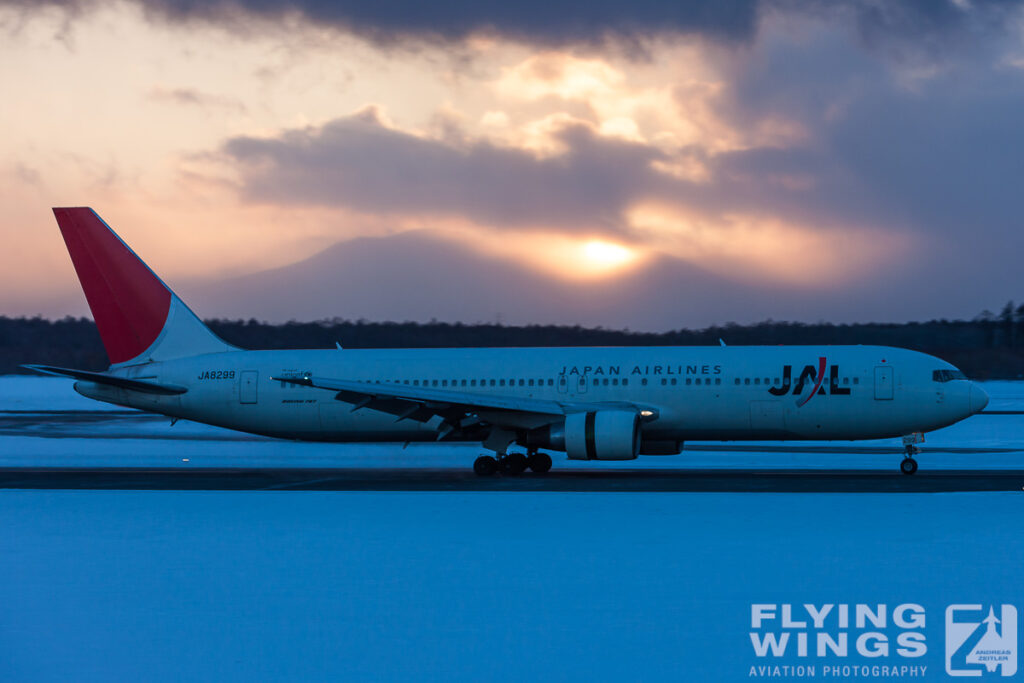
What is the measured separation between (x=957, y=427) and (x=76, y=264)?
39.5 metres

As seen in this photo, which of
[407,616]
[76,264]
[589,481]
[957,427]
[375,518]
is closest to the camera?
[407,616]

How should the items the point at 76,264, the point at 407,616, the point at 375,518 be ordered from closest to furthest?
the point at 407,616, the point at 375,518, the point at 76,264

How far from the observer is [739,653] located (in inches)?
401

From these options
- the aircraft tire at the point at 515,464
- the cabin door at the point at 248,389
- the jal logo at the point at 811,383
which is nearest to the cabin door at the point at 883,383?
the jal logo at the point at 811,383

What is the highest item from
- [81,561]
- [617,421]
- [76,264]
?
[76,264]

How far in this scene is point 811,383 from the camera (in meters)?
29.0

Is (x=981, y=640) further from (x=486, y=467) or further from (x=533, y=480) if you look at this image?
(x=486, y=467)

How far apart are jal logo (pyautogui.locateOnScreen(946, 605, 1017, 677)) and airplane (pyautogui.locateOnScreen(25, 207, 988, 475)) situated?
52.0 ft

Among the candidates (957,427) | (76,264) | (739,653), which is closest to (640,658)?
(739,653)

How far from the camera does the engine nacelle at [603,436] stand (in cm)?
2723

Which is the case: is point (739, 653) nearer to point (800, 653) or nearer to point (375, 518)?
point (800, 653)

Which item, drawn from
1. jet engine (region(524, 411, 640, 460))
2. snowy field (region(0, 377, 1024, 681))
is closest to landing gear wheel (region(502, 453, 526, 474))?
jet engine (region(524, 411, 640, 460))

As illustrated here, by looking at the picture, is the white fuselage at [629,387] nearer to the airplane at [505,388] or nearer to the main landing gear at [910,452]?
the airplane at [505,388]

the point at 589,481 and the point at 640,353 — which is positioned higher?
the point at 640,353
